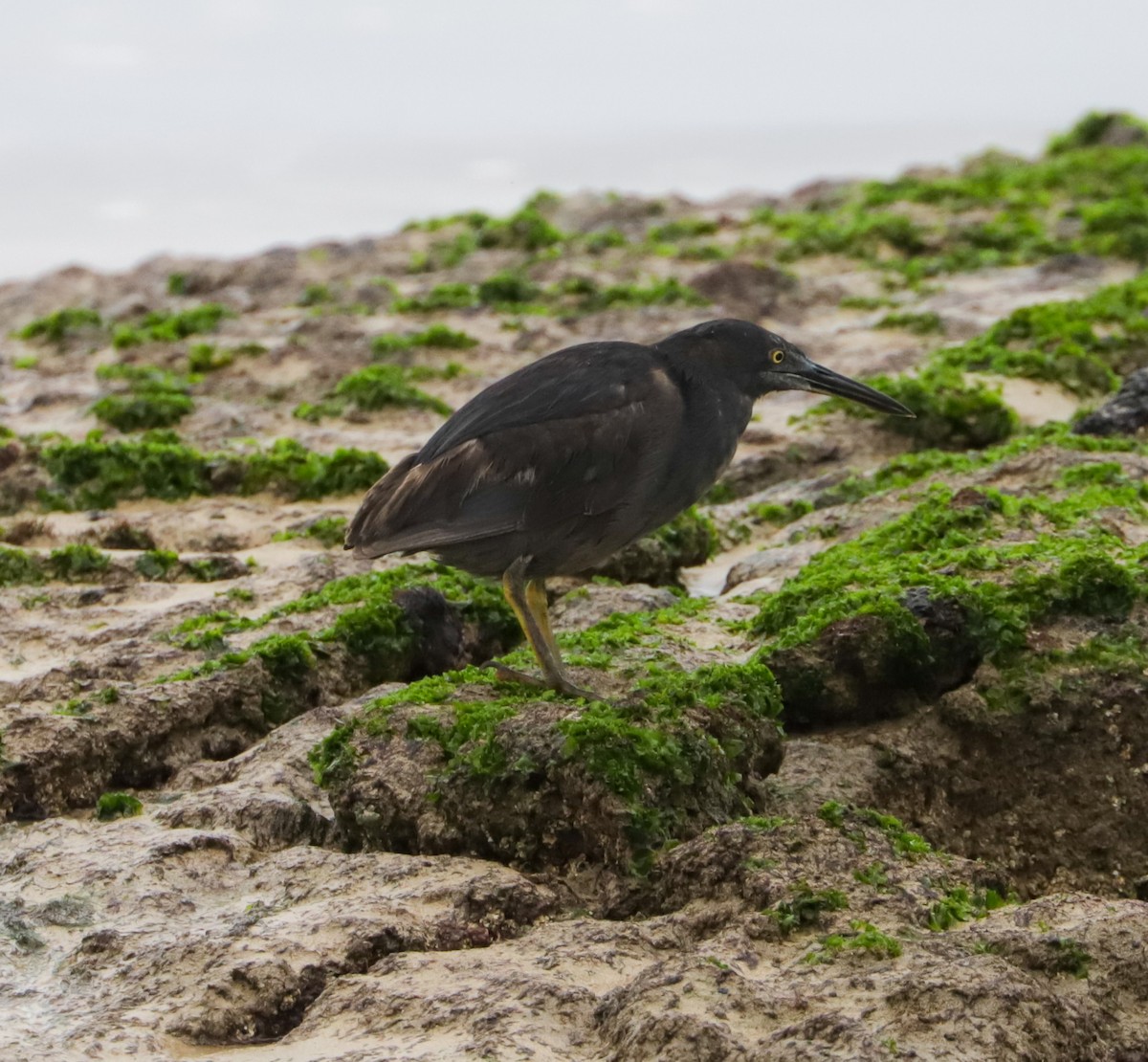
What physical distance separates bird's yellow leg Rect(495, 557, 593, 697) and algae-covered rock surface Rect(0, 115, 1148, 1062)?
0.09 metres

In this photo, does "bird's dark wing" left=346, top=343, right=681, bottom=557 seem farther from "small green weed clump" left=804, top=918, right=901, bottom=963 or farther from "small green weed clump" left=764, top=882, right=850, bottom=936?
"small green weed clump" left=804, top=918, right=901, bottom=963

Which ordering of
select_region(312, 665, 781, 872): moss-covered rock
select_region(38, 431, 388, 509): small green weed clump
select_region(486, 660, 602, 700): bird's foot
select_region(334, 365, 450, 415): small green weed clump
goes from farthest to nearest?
select_region(334, 365, 450, 415): small green weed clump
select_region(38, 431, 388, 509): small green weed clump
select_region(486, 660, 602, 700): bird's foot
select_region(312, 665, 781, 872): moss-covered rock

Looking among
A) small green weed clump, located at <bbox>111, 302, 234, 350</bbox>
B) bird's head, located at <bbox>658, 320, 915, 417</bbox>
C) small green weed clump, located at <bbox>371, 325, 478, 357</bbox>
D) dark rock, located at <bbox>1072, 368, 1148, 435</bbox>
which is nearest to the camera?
bird's head, located at <bbox>658, 320, 915, 417</bbox>

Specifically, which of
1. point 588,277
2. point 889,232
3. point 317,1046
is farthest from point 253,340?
point 317,1046

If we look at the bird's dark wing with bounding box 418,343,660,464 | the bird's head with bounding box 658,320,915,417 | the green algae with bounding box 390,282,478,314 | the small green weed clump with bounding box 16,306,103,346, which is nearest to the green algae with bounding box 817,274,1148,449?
the bird's head with bounding box 658,320,915,417

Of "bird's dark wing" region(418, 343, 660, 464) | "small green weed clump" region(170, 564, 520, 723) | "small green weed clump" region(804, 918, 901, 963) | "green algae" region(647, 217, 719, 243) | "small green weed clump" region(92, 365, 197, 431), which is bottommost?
"small green weed clump" region(804, 918, 901, 963)

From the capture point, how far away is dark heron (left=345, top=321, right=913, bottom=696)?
18.3ft

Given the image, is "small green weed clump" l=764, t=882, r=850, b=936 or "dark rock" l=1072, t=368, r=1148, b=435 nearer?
"small green weed clump" l=764, t=882, r=850, b=936

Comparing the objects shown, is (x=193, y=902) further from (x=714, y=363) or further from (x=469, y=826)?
(x=714, y=363)

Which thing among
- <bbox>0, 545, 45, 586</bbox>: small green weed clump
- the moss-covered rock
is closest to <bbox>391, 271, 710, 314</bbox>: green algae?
<bbox>0, 545, 45, 586</bbox>: small green weed clump

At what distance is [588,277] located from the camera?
14.1 metres

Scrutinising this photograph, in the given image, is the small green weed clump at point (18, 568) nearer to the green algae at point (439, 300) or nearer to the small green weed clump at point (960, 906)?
the small green weed clump at point (960, 906)

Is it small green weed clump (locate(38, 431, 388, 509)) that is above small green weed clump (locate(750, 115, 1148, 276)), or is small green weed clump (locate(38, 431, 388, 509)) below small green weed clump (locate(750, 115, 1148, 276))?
below

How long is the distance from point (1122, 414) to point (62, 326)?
912cm
